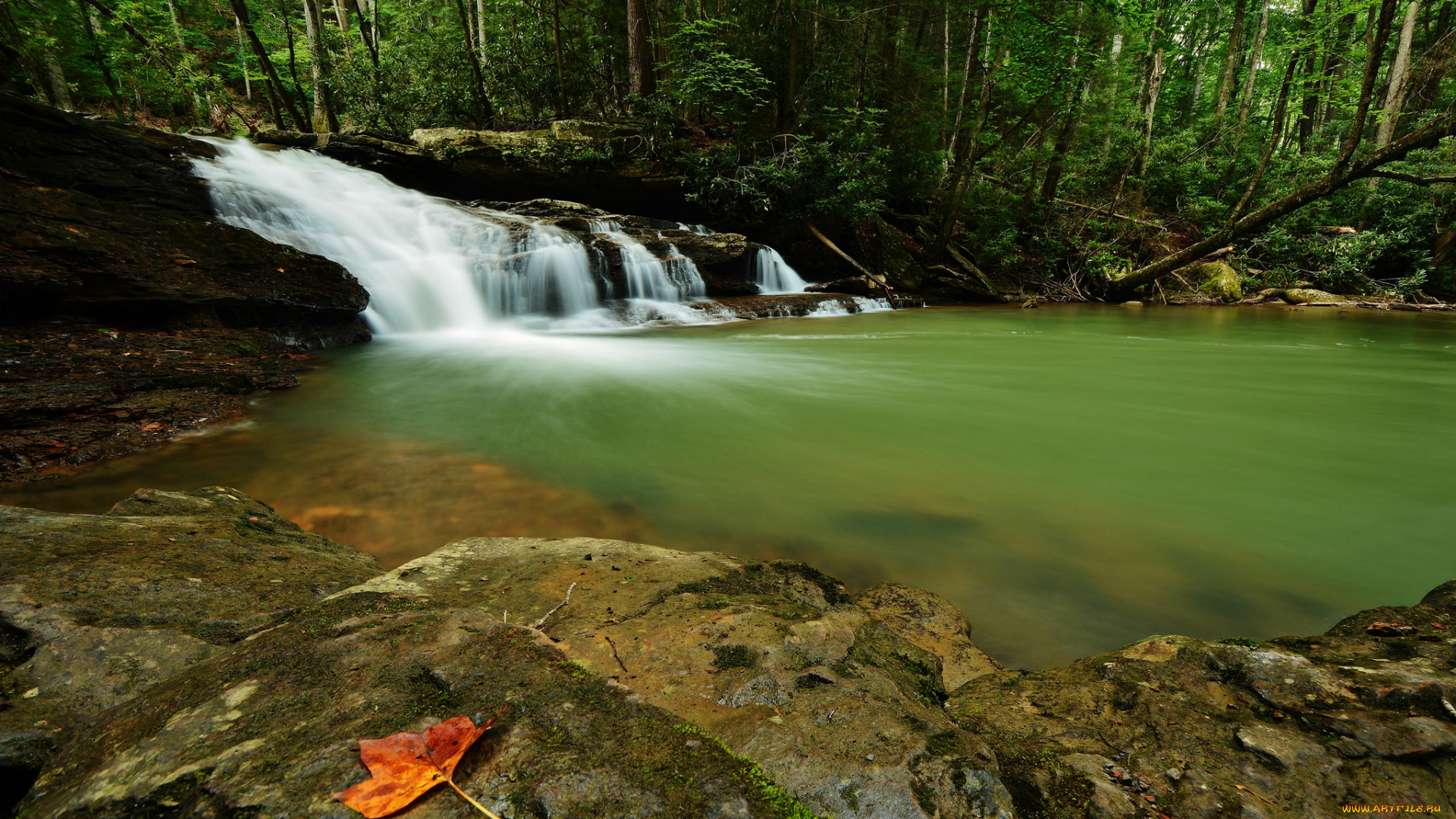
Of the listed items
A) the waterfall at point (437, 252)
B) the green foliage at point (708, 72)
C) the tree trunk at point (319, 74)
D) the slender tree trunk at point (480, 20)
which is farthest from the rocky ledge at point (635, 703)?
the slender tree trunk at point (480, 20)

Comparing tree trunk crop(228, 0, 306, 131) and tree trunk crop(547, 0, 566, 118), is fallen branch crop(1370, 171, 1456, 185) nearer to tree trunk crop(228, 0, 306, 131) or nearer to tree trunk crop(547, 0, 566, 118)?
tree trunk crop(547, 0, 566, 118)

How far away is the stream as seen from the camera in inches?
105

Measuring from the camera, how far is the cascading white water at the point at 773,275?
44.5 feet

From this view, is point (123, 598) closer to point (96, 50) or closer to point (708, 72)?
point (708, 72)

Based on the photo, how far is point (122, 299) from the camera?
567cm

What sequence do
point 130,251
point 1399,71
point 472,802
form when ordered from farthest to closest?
point 1399,71, point 130,251, point 472,802

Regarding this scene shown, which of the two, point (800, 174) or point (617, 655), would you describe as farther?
point (800, 174)

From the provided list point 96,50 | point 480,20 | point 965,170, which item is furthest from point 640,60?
point 96,50

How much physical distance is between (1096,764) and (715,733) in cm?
78

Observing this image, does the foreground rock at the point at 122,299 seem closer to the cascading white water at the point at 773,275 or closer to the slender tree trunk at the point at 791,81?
the cascading white water at the point at 773,275

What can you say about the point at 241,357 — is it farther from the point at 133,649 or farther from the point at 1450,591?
the point at 1450,591

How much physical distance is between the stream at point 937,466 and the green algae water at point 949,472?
0.07 feet

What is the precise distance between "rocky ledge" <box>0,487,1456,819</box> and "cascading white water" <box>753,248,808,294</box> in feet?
40.2

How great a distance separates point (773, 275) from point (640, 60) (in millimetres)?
5836
